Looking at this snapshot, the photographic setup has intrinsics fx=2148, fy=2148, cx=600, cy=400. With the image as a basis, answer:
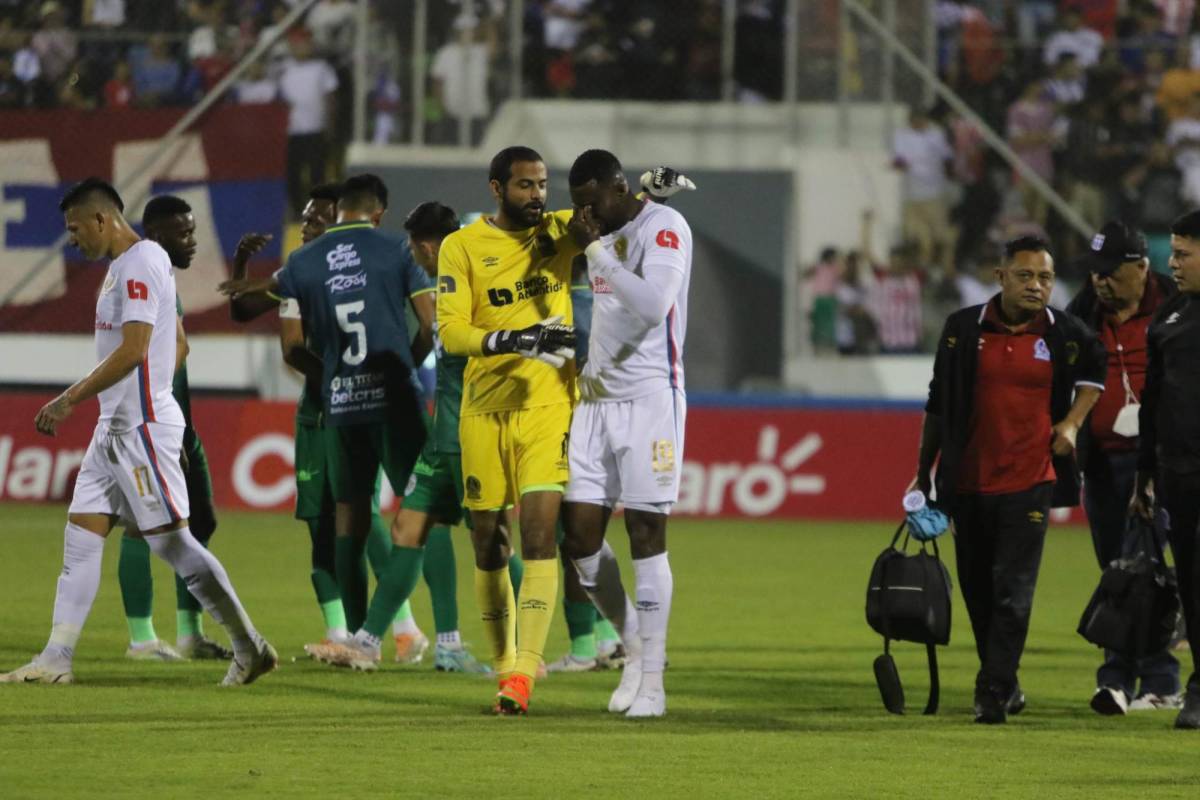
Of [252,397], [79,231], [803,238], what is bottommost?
[252,397]

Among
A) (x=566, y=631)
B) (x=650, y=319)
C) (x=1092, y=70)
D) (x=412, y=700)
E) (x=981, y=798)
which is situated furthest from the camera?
(x=1092, y=70)

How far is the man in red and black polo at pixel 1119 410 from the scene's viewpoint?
31.6 ft

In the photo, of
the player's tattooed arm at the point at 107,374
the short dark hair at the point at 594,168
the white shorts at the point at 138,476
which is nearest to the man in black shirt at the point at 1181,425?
the short dark hair at the point at 594,168

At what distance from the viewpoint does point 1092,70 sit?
23234 mm

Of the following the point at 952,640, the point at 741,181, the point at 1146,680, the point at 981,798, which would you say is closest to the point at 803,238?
the point at 741,181

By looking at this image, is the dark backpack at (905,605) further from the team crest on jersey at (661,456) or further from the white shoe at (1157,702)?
the white shoe at (1157,702)

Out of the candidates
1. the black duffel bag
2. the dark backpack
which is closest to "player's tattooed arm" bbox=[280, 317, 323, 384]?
the dark backpack

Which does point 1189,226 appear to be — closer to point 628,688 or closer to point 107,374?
point 628,688

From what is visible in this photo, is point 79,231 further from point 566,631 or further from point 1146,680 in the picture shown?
point 1146,680

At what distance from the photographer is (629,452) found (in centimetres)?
870

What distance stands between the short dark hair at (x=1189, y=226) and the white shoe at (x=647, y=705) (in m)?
2.82

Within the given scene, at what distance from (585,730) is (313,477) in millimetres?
3162

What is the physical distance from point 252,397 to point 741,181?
18.2 ft

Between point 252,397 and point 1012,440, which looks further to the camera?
point 252,397
